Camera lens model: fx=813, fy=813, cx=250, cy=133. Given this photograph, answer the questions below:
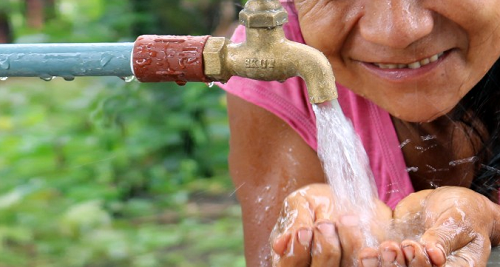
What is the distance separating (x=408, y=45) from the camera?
2.23m

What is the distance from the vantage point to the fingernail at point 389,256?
1820 millimetres

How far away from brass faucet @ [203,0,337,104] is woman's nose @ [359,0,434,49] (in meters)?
0.41

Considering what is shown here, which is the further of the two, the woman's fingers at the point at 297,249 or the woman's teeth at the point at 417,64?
the woman's teeth at the point at 417,64

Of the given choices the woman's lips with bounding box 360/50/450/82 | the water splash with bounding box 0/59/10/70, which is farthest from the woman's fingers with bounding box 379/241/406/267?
the water splash with bounding box 0/59/10/70

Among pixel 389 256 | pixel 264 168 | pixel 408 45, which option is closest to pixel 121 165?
pixel 264 168

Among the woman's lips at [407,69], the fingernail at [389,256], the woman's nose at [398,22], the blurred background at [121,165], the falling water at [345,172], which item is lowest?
the fingernail at [389,256]

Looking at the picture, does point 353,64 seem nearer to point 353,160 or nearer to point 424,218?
point 353,160

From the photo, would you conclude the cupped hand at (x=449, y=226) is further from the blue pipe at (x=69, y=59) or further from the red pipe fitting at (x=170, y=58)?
the blue pipe at (x=69, y=59)

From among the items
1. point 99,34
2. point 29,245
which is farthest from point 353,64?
point 99,34

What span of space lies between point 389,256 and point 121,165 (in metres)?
4.15

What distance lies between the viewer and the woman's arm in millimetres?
2812

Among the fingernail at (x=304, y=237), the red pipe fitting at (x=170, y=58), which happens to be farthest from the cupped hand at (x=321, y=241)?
the red pipe fitting at (x=170, y=58)

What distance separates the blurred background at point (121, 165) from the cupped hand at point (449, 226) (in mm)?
2782

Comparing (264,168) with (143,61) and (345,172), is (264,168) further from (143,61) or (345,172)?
(143,61)
